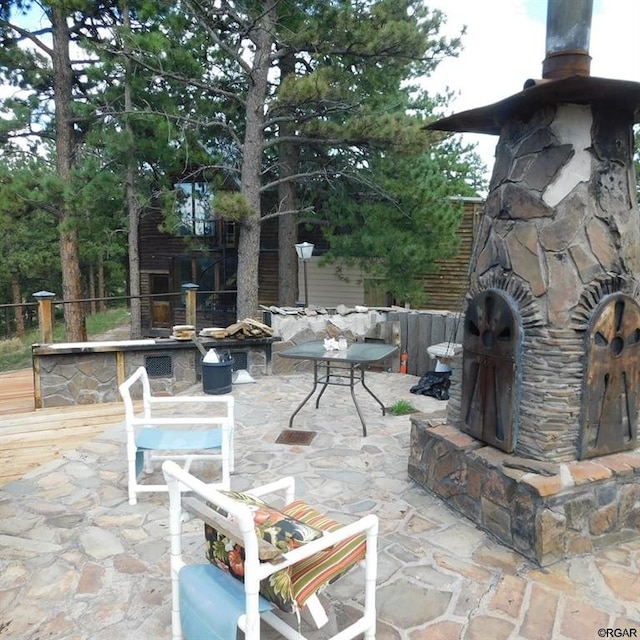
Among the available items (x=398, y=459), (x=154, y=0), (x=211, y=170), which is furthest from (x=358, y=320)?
(x=154, y=0)

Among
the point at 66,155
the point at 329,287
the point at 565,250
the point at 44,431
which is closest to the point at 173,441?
the point at 44,431

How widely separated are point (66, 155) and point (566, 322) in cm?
1076

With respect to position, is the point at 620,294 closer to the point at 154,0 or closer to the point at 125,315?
the point at 154,0

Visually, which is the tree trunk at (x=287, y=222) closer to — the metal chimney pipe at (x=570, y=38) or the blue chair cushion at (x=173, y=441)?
the blue chair cushion at (x=173, y=441)

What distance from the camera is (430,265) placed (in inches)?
387

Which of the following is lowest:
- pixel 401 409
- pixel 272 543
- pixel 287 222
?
pixel 401 409

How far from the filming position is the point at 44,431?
500 cm

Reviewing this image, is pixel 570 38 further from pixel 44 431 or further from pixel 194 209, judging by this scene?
pixel 194 209

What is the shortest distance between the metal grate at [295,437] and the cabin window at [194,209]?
640 cm

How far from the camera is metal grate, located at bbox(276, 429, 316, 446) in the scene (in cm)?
471

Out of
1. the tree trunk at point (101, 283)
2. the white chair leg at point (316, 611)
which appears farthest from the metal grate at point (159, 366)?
the tree trunk at point (101, 283)

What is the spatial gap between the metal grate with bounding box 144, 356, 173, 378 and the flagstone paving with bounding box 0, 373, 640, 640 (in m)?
2.47

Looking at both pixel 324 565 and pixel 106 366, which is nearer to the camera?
pixel 324 565

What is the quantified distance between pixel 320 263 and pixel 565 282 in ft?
25.4
